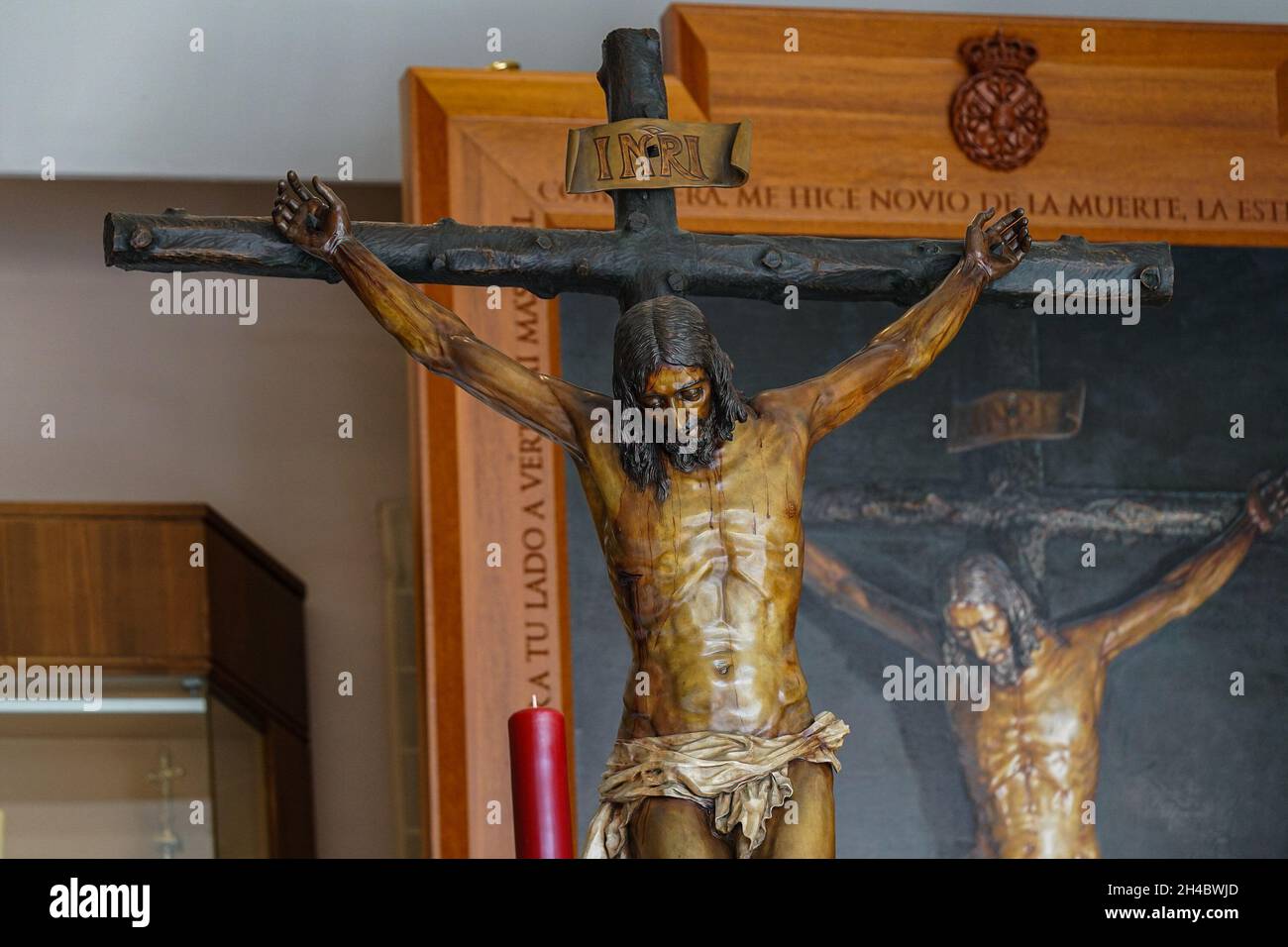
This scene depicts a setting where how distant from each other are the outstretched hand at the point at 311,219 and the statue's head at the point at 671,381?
53 cm

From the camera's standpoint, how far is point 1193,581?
815 cm

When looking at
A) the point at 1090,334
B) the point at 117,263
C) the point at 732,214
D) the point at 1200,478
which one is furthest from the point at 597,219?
the point at 117,263

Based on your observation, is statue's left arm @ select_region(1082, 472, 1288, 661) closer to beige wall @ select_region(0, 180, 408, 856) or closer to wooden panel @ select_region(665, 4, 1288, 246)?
wooden panel @ select_region(665, 4, 1288, 246)

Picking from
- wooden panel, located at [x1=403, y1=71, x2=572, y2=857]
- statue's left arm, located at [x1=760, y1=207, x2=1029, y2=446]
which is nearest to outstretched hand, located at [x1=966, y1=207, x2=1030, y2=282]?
statue's left arm, located at [x1=760, y1=207, x2=1029, y2=446]

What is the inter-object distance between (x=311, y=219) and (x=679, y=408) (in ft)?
2.42

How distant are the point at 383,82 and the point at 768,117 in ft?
4.56

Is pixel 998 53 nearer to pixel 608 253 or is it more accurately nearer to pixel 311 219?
pixel 608 253

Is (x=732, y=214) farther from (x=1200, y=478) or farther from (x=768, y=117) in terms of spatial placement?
(x=1200, y=478)

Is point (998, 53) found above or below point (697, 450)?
above

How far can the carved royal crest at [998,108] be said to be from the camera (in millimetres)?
8156

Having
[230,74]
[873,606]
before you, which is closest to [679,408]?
[873,606]

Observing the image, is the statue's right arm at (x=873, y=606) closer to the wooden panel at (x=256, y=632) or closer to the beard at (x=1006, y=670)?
the beard at (x=1006, y=670)
